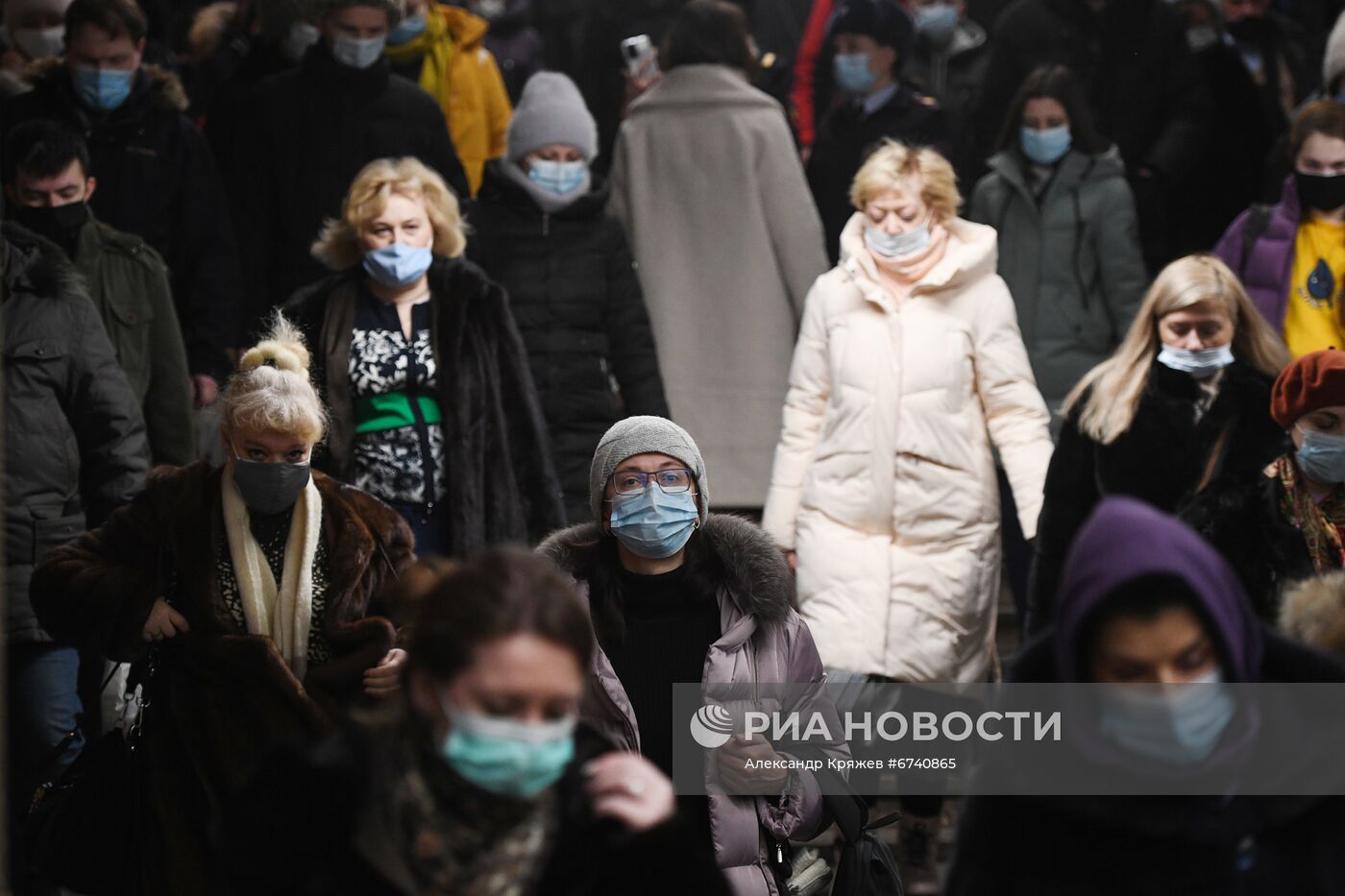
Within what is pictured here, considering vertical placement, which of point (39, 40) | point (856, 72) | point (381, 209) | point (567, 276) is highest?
point (39, 40)

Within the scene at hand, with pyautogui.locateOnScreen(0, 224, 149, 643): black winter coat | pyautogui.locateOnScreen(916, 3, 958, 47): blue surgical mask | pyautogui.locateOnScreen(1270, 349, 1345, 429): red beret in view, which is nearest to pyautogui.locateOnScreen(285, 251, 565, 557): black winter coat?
pyautogui.locateOnScreen(0, 224, 149, 643): black winter coat

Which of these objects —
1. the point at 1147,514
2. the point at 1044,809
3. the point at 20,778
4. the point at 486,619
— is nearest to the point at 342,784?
the point at 486,619

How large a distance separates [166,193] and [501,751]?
544 cm

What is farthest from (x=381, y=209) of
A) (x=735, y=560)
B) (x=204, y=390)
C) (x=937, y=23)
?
(x=937, y=23)

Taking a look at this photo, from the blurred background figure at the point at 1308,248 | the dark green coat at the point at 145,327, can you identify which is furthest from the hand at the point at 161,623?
the blurred background figure at the point at 1308,248

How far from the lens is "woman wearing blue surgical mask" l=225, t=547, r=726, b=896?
3160mm

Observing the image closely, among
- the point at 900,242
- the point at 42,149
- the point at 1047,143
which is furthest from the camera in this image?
the point at 1047,143

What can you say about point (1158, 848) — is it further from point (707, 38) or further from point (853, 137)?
point (853, 137)

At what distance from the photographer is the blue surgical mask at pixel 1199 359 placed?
6.93m

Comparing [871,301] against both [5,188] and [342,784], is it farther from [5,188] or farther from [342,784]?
[342,784]

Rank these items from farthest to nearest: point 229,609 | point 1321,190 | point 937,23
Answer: point 937,23 → point 1321,190 → point 229,609

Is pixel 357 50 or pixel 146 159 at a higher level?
pixel 357 50

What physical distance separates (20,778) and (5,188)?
2.31 meters

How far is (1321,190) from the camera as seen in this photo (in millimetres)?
7754
